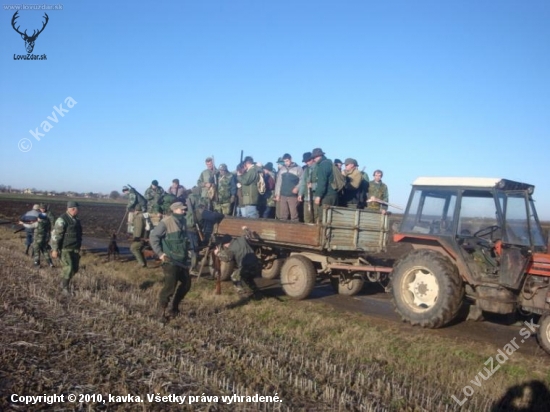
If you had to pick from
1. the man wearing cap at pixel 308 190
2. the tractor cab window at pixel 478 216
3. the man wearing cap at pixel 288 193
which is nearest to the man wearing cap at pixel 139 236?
the man wearing cap at pixel 288 193

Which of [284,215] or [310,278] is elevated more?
[284,215]

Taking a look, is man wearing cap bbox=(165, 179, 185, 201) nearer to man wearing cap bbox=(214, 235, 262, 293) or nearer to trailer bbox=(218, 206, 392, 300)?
trailer bbox=(218, 206, 392, 300)

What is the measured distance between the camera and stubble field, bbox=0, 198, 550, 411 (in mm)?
4727

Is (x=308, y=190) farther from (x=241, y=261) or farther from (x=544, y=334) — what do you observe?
(x=544, y=334)

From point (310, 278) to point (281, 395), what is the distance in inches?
186

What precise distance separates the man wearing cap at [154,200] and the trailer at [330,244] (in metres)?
3.63

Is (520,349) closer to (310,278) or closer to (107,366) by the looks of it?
(310,278)

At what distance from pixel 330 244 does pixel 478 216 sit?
262cm

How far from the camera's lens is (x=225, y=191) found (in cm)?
1236

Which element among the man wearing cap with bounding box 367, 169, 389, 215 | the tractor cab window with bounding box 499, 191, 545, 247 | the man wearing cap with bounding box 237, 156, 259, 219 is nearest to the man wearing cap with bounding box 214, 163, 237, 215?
the man wearing cap with bounding box 237, 156, 259, 219

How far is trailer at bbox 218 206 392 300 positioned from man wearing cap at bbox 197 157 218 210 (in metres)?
2.21

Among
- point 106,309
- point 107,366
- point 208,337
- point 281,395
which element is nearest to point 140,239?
point 106,309

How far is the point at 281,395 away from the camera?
4777 mm

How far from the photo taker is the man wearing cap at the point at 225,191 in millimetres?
12344
